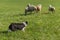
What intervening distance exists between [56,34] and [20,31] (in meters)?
2.28

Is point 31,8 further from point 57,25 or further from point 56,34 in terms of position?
point 56,34

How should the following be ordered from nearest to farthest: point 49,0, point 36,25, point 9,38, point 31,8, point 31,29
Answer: point 9,38, point 31,29, point 36,25, point 31,8, point 49,0

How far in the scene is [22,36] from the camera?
13.5 m

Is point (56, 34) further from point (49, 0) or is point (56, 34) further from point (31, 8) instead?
point (49, 0)

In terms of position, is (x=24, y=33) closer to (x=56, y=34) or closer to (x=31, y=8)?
(x=56, y=34)

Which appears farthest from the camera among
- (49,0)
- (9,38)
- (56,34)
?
(49,0)

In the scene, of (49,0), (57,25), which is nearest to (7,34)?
(57,25)

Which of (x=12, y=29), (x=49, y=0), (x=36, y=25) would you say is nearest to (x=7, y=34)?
(x=12, y=29)

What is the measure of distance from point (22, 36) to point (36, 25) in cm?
298

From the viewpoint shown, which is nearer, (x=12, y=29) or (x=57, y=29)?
(x=12, y=29)

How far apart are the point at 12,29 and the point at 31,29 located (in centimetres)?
158

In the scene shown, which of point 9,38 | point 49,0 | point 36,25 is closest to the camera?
point 9,38

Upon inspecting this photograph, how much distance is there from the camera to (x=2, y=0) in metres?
44.4

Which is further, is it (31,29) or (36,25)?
(36,25)
